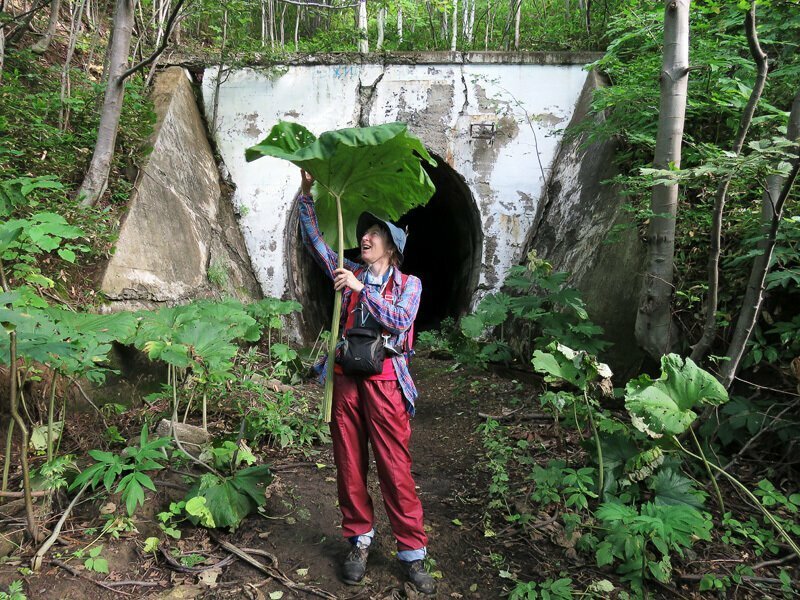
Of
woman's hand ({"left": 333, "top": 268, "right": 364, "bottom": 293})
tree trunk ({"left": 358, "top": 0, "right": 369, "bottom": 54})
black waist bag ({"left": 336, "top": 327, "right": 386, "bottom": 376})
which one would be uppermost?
tree trunk ({"left": 358, "top": 0, "right": 369, "bottom": 54})

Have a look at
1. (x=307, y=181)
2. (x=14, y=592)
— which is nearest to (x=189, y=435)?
(x=14, y=592)

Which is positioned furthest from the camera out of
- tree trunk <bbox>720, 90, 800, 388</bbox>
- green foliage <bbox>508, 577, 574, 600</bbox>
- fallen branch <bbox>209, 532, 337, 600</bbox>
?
tree trunk <bbox>720, 90, 800, 388</bbox>

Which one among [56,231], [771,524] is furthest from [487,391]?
[56,231]

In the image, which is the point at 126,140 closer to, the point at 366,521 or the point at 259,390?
the point at 259,390

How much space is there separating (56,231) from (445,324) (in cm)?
618

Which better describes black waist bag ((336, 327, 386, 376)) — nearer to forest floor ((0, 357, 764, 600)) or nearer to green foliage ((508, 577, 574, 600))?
forest floor ((0, 357, 764, 600))

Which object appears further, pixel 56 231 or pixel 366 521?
pixel 366 521

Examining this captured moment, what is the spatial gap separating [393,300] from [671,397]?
4.99ft

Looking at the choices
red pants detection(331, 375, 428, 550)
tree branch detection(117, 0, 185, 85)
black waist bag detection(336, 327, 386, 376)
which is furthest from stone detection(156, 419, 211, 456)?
tree branch detection(117, 0, 185, 85)

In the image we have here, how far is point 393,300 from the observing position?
2.48 m

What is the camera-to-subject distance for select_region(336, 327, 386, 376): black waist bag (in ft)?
7.69

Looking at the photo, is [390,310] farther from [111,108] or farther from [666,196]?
[111,108]

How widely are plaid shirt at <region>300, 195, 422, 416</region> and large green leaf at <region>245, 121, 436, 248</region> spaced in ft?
0.25

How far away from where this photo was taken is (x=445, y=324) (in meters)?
7.91
